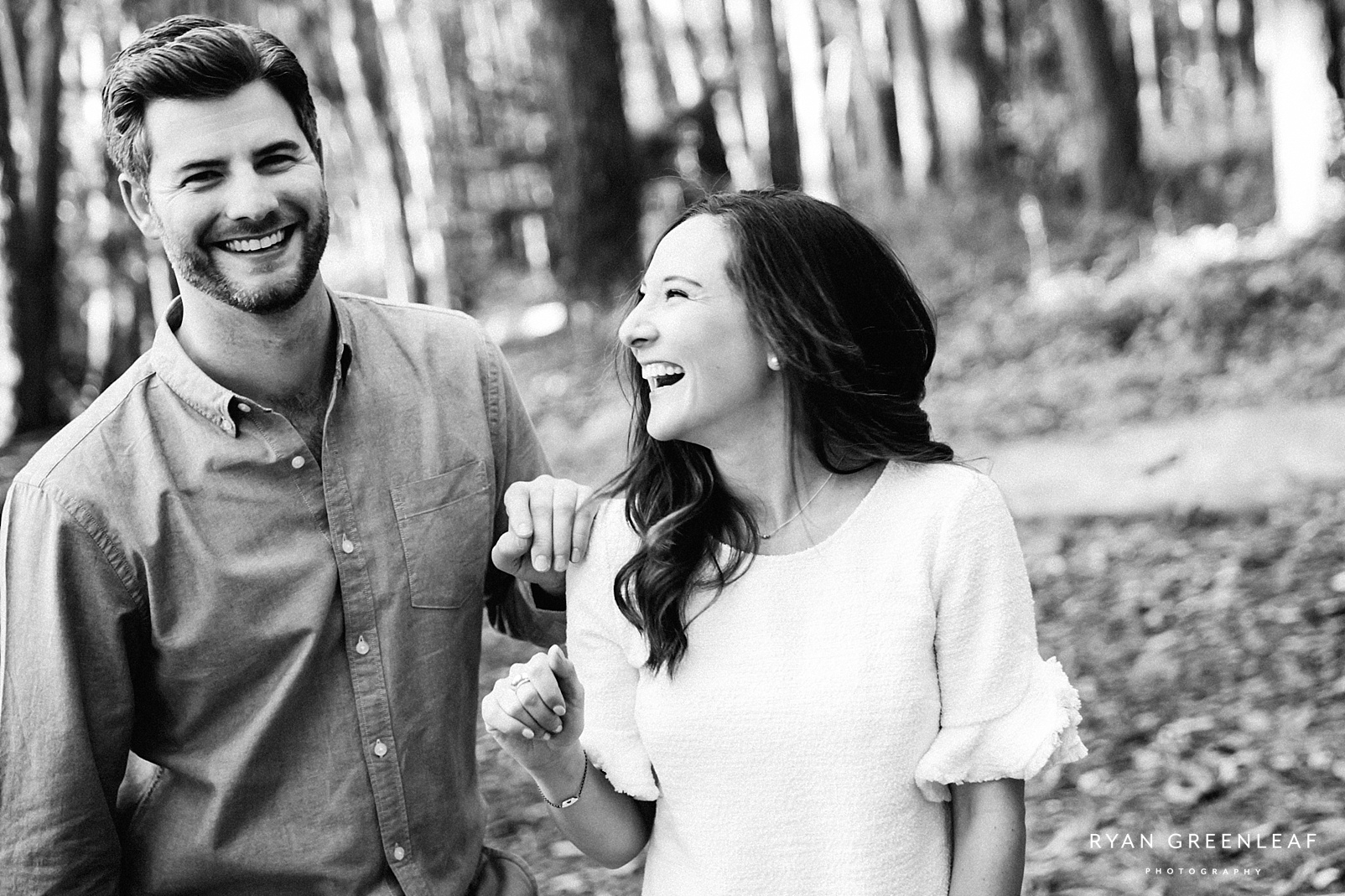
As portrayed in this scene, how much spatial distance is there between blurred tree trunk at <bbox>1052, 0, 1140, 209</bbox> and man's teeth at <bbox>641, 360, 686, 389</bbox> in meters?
12.9

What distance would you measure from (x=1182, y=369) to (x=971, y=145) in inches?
381

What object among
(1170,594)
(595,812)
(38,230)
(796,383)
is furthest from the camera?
(38,230)

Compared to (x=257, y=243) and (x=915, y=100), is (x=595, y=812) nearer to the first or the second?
(x=257, y=243)

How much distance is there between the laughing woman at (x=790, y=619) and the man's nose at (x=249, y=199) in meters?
0.78

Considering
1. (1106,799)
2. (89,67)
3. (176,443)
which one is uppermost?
(89,67)

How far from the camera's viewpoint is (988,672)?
231cm

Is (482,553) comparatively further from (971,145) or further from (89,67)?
(971,145)

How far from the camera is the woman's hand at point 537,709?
2.25 meters

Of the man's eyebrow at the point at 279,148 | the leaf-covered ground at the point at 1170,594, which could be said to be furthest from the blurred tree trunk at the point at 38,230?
the man's eyebrow at the point at 279,148

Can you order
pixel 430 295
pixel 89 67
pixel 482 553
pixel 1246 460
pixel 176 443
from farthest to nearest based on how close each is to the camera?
1. pixel 430 295
2. pixel 89 67
3. pixel 1246 460
4. pixel 482 553
5. pixel 176 443

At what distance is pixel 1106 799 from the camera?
4527mm

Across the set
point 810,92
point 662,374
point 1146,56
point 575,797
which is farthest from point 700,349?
point 1146,56

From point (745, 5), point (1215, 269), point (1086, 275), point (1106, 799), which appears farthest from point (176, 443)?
point (745, 5)

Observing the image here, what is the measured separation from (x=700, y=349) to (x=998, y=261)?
509 inches
